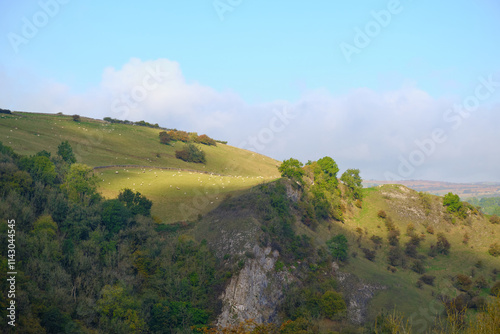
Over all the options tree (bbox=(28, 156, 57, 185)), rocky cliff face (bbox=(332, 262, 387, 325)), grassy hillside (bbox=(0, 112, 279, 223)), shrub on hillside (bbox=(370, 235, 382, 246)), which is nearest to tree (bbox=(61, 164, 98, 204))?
tree (bbox=(28, 156, 57, 185))

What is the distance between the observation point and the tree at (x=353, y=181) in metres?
106

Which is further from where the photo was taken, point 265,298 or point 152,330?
point 265,298

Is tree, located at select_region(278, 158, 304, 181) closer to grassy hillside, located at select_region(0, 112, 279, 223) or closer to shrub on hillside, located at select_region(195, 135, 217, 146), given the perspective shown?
grassy hillside, located at select_region(0, 112, 279, 223)

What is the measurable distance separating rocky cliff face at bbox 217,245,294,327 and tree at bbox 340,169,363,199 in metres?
55.1

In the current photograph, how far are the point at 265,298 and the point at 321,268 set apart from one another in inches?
560

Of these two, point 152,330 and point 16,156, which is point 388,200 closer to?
point 152,330

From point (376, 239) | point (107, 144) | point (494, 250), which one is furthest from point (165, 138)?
point (494, 250)

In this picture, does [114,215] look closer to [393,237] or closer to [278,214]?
[278,214]

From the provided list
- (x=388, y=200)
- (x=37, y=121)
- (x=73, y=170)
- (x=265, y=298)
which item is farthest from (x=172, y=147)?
(x=265, y=298)

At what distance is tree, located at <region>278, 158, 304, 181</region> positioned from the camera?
90438mm

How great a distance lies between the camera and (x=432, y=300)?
2451 inches

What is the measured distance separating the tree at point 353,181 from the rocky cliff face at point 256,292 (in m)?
55.1

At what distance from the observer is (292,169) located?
299 feet

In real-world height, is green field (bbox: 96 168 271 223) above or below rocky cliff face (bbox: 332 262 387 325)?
above
